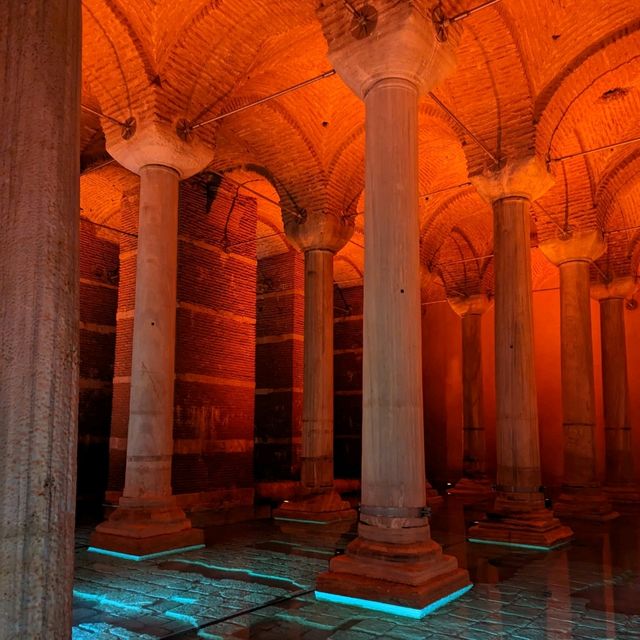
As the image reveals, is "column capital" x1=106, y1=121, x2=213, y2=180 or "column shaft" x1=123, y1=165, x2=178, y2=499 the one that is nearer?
"column shaft" x1=123, y1=165, x2=178, y2=499

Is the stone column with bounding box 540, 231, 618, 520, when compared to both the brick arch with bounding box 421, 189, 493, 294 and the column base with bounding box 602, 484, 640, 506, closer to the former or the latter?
the column base with bounding box 602, 484, 640, 506

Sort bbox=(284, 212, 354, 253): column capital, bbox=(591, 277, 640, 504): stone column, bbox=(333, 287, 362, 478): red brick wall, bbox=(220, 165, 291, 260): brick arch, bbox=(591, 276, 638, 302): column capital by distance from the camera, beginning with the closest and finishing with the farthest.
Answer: bbox=(284, 212, 354, 253): column capital < bbox=(220, 165, 291, 260): brick arch < bbox=(591, 277, 640, 504): stone column < bbox=(591, 276, 638, 302): column capital < bbox=(333, 287, 362, 478): red brick wall

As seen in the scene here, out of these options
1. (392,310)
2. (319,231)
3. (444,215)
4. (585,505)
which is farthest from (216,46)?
(585,505)

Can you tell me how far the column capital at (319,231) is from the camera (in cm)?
1141

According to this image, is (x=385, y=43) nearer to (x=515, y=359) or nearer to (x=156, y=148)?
(x=156, y=148)

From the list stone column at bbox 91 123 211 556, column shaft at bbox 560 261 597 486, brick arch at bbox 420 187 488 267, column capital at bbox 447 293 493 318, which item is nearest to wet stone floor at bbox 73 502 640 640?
stone column at bbox 91 123 211 556

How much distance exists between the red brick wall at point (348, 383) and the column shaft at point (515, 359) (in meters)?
9.34

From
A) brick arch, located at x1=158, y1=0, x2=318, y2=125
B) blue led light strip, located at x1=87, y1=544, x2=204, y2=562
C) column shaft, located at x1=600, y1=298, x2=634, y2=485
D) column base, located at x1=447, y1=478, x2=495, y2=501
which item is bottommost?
column base, located at x1=447, y1=478, x2=495, y2=501

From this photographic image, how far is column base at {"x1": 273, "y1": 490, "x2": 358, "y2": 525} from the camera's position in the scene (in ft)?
34.3

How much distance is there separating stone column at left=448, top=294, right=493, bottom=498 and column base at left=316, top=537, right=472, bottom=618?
30.9 ft

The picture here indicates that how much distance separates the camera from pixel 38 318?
199cm

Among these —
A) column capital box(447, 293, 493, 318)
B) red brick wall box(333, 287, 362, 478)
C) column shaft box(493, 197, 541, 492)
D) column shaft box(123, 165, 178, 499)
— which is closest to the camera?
column shaft box(123, 165, 178, 499)

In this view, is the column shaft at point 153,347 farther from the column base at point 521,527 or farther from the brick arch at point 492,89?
the brick arch at point 492,89

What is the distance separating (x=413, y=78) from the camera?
6.30m
